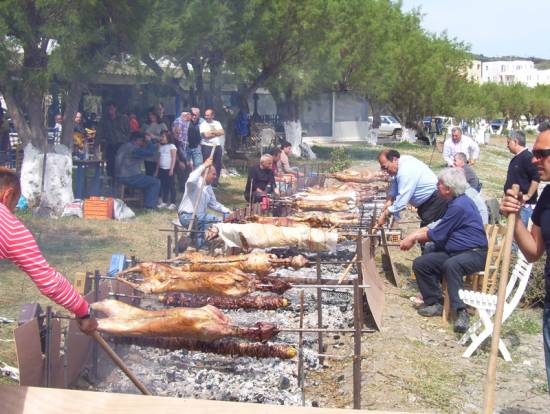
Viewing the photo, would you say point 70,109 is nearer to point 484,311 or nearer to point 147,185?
point 147,185

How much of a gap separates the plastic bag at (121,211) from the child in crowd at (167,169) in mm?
1402

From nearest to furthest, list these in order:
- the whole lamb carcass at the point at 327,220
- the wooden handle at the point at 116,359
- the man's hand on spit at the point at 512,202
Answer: the man's hand on spit at the point at 512,202, the wooden handle at the point at 116,359, the whole lamb carcass at the point at 327,220

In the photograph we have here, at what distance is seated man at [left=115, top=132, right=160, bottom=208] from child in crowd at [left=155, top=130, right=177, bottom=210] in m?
0.30

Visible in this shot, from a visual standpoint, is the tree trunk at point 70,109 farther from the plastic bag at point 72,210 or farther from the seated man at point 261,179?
the seated man at point 261,179

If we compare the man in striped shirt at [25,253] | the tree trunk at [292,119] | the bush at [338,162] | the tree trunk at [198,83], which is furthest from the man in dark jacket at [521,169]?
the tree trunk at [292,119]

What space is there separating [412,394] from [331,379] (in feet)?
2.61

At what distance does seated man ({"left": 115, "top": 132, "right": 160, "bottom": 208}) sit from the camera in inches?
546

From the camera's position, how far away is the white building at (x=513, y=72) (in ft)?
514

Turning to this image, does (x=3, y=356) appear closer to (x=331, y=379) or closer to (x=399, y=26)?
(x=331, y=379)

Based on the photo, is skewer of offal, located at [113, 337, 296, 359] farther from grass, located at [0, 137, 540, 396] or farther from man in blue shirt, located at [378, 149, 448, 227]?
man in blue shirt, located at [378, 149, 448, 227]

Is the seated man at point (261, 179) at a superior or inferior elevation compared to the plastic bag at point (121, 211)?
superior

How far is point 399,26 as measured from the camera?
1497 inches

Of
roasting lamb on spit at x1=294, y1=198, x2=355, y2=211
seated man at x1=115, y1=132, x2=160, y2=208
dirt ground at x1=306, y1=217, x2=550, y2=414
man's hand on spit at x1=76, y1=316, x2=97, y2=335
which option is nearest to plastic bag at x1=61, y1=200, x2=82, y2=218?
seated man at x1=115, y1=132, x2=160, y2=208

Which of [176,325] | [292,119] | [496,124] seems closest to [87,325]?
[176,325]
